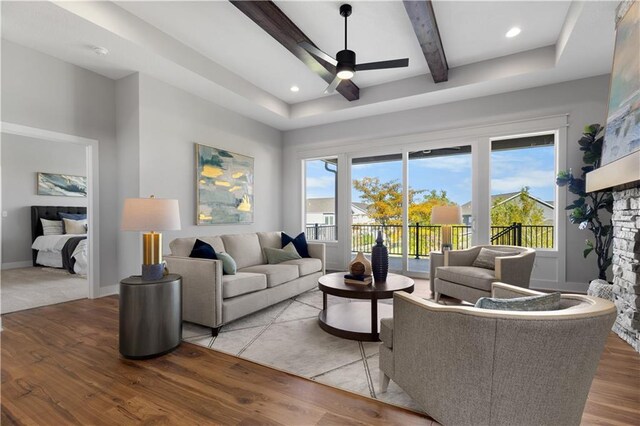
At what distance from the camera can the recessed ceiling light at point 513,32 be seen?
11.3 ft

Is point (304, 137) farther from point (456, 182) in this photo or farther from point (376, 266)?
point (376, 266)

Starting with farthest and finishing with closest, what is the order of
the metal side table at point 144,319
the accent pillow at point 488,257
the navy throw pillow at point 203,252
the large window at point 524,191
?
1. the large window at point 524,191
2. the accent pillow at point 488,257
3. the navy throw pillow at point 203,252
4. the metal side table at point 144,319

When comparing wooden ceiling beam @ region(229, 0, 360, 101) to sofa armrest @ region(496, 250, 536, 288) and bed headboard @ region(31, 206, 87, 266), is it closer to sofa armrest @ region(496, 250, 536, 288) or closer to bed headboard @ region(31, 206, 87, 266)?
sofa armrest @ region(496, 250, 536, 288)

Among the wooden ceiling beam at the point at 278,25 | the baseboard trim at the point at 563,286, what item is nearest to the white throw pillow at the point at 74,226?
the wooden ceiling beam at the point at 278,25

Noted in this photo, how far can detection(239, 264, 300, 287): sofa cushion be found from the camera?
3.45 m

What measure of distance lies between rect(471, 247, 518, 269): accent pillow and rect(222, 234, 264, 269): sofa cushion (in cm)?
284

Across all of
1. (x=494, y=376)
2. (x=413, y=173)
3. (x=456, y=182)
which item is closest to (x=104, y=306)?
(x=494, y=376)

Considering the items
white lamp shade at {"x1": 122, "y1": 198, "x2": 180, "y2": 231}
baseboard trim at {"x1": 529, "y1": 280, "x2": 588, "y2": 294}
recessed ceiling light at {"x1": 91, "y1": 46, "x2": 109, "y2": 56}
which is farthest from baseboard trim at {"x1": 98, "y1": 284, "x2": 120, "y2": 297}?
baseboard trim at {"x1": 529, "y1": 280, "x2": 588, "y2": 294}

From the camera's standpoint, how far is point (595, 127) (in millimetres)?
3723

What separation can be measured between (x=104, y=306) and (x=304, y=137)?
4460 millimetres

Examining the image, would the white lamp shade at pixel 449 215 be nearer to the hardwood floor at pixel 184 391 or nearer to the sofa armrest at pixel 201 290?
the hardwood floor at pixel 184 391

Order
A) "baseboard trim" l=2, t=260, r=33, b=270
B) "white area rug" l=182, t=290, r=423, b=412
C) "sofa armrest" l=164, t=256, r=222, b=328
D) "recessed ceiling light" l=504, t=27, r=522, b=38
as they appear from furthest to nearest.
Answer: "baseboard trim" l=2, t=260, r=33, b=270 → "recessed ceiling light" l=504, t=27, r=522, b=38 → "sofa armrest" l=164, t=256, r=222, b=328 → "white area rug" l=182, t=290, r=423, b=412

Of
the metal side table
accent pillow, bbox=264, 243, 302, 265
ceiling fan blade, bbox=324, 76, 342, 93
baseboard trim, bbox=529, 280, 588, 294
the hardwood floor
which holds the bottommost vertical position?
the hardwood floor

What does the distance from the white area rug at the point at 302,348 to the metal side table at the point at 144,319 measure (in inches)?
14.7
